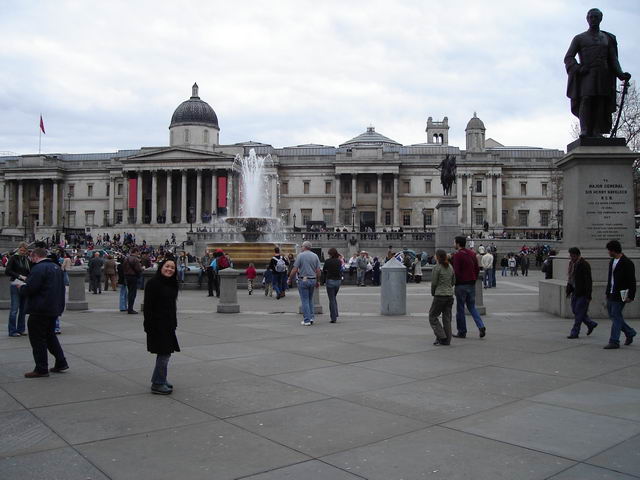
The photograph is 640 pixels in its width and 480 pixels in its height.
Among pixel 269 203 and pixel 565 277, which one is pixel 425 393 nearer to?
pixel 565 277

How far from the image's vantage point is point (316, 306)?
17000 mm

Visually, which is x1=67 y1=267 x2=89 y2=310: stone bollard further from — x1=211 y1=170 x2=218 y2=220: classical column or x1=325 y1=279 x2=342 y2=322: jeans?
x1=211 y1=170 x2=218 y2=220: classical column

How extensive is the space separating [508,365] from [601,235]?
266 inches

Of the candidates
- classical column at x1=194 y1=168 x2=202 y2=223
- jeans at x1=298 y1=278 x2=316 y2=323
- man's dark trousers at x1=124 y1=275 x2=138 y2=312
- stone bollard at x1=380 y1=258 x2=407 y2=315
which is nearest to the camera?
jeans at x1=298 y1=278 x2=316 y2=323

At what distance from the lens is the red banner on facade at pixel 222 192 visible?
89.0 metres

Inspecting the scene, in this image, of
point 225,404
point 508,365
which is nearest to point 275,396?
point 225,404

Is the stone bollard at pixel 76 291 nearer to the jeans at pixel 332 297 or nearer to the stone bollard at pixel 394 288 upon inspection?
the jeans at pixel 332 297

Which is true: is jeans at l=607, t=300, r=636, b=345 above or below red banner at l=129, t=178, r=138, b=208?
below

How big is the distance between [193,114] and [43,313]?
286 feet

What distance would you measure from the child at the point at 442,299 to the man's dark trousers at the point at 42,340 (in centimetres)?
621

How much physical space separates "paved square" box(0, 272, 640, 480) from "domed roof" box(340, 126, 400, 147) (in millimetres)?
91215

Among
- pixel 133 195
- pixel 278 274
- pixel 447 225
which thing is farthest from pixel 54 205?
pixel 278 274

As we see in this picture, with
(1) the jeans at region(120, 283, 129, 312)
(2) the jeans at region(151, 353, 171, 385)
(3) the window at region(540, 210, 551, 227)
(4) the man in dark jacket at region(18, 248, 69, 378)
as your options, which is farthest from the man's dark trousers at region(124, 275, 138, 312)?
(3) the window at region(540, 210, 551, 227)

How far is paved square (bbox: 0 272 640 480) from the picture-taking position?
5117 millimetres
